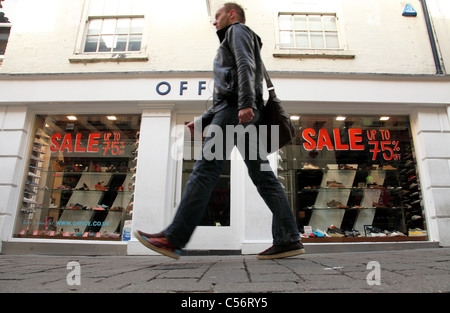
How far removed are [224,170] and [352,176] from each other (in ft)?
8.33

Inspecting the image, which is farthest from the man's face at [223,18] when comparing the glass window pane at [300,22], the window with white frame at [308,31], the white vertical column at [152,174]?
the glass window pane at [300,22]

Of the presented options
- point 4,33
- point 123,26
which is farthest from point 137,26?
point 4,33

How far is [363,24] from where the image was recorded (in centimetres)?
555

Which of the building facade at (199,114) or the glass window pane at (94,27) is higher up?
the glass window pane at (94,27)

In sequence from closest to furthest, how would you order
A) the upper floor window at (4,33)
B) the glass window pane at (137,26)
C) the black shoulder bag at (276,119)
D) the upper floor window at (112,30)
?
the black shoulder bag at (276,119), the upper floor window at (112,30), the glass window pane at (137,26), the upper floor window at (4,33)

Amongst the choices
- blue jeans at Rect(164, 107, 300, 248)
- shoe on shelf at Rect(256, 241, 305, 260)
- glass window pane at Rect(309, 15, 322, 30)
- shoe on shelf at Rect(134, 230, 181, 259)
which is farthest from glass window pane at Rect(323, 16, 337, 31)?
shoe on shelf at Rect(134, 230, 181, 259)

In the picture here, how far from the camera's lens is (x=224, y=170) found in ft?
16.3

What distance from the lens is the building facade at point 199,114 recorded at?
15.2 ft

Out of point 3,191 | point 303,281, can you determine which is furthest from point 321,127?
point 3,191

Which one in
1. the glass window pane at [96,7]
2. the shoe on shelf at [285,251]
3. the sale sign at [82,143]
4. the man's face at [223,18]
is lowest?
the shoe on shelf at [285,251]

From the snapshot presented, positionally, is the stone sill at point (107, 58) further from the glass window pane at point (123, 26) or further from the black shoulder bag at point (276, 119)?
the black shoulder bag at point (276, 119)

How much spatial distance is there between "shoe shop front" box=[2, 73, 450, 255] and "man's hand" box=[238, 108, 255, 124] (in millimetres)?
2609

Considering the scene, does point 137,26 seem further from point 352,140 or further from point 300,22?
point 352,140

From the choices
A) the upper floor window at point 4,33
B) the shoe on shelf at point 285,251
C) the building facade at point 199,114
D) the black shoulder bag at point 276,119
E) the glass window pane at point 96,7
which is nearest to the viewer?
the shoe on shelf at point 285,251
